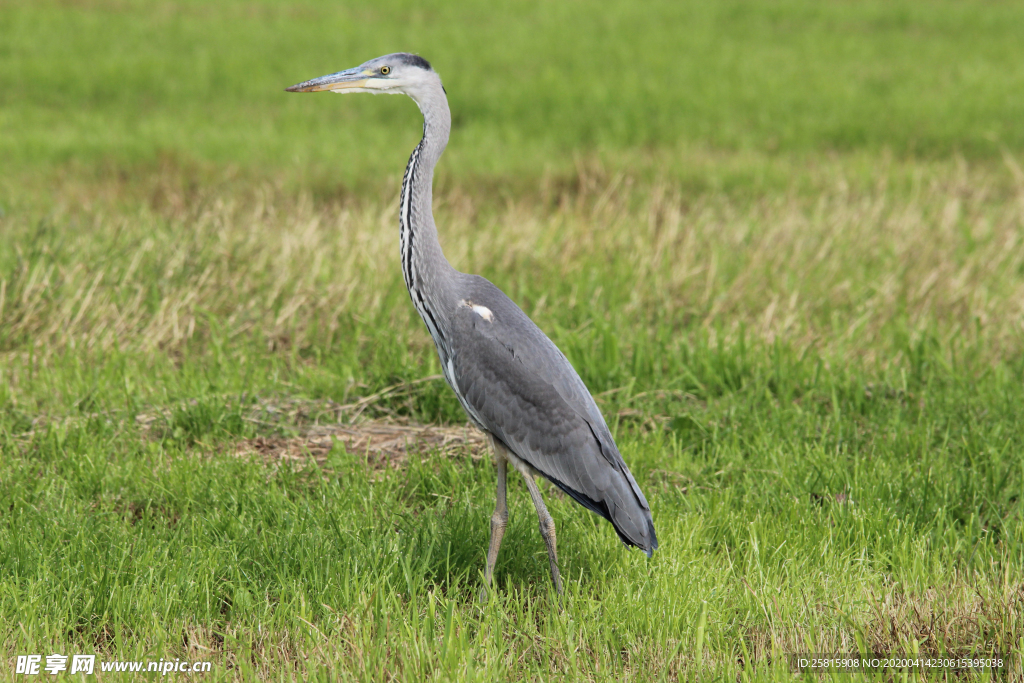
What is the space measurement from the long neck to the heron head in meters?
0.19

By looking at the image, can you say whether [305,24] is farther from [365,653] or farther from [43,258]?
[365,653]

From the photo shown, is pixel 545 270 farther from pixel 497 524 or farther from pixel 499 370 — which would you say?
pixel 497 524

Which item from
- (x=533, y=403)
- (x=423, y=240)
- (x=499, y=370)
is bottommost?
(x=533, y=403)

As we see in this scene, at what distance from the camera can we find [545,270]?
635 cm

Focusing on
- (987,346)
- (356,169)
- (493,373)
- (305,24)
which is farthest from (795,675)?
(305,24)

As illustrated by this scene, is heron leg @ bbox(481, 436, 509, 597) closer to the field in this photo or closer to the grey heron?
the grey heron

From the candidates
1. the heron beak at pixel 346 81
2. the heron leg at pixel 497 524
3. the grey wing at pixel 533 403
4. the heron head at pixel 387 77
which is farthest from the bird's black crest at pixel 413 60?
the heron leg at pixel 497 524

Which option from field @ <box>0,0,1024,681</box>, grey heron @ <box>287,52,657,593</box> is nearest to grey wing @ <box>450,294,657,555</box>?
grey heron @ <box>287,52,657,593</box>

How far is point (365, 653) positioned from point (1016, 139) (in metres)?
11.9

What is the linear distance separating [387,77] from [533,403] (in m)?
1.40

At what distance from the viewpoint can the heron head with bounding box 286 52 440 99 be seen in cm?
349

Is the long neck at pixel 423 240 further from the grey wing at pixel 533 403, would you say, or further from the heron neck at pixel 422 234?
the grey wing at pixel 533 403

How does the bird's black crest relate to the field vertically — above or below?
above

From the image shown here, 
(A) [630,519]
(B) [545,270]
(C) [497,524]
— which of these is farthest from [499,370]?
(B) [545,270]
